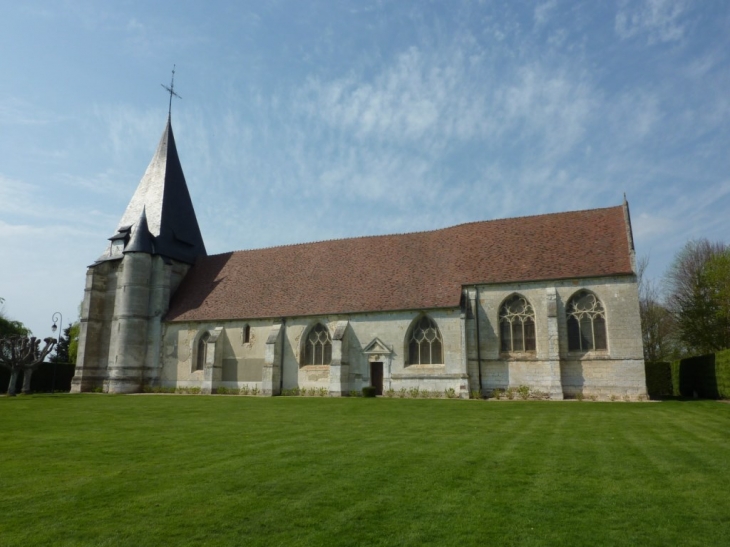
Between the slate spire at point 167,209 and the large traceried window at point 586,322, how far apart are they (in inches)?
953

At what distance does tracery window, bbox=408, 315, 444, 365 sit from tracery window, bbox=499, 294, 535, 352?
2.98m

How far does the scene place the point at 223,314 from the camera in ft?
102

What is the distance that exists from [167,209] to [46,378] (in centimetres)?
1355

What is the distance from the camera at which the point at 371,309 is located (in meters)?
27.4

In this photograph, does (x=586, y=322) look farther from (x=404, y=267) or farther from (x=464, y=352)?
(x=404, y=267)

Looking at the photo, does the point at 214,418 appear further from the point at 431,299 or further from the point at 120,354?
the point at 120,354

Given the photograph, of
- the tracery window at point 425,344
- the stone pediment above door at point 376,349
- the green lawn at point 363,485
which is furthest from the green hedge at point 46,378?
the green lawn at point 363,485

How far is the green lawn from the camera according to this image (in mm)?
5383

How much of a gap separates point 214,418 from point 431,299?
13895 mm

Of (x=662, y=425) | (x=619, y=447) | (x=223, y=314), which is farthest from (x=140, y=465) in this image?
(x=223, y=314)

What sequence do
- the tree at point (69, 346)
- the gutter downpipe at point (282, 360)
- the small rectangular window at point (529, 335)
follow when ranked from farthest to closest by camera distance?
the tree at point (69, 346), the gutter downpipe at point (282, 360), the small rectangular window at point (529, 335)

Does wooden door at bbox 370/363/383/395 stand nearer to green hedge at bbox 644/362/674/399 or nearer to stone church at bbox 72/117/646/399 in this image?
stone church at bbox 72/117/646/399

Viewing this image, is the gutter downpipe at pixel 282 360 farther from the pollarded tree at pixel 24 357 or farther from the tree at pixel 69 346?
the tree at pixel 69 346

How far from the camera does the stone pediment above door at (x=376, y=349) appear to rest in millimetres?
27000
